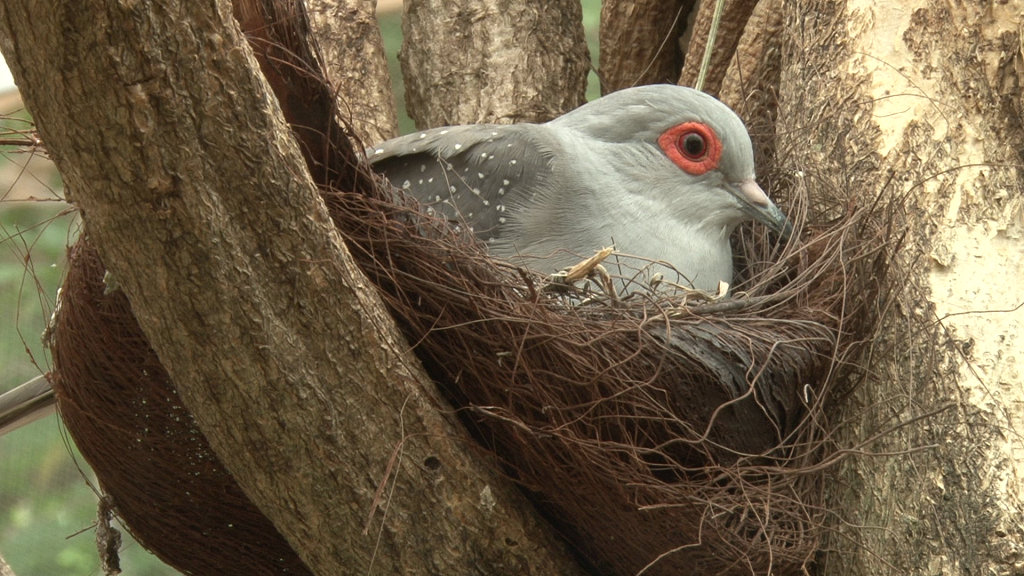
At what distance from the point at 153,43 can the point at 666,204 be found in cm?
176

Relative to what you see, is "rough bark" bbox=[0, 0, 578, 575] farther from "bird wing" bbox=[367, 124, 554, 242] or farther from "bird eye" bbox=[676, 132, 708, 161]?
"bird eye" bbox=[676, 132, 708, 161]

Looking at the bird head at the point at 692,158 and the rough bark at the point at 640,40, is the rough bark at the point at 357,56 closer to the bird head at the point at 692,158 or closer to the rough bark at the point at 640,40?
the rough bark at the point at 640,40

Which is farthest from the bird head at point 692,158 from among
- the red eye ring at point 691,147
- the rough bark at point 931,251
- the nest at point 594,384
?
the nest at point 594,384

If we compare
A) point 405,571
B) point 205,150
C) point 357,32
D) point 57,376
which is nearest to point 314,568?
point 405,571

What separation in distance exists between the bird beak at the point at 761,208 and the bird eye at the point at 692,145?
0.13 meters

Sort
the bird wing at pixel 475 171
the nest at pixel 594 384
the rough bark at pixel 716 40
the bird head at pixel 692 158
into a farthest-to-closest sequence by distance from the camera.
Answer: the rough bark at pixel 716 40 < the bird head at pixel 692 158 < the bird wing at pixel 475 171 < the nest at pixel 594 384

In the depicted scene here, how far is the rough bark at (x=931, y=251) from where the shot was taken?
269 centimetres

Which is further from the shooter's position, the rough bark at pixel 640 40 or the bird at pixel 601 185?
the rough bark at pixel 640 40

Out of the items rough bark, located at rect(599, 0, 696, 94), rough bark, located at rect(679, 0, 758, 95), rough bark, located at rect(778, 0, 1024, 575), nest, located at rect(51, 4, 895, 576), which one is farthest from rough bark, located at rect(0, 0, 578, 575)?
rough bark, located at rect(599, 0, 696, 94)

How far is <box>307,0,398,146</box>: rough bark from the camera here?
159 inches

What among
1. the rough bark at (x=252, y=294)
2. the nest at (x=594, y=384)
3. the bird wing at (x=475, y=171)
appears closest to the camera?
the rough bark at (x=252, y=294)

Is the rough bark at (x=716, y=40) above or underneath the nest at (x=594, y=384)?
above

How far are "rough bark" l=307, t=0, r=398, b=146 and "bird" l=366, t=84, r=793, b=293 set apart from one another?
891mm

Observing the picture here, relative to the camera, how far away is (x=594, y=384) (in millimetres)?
2439
